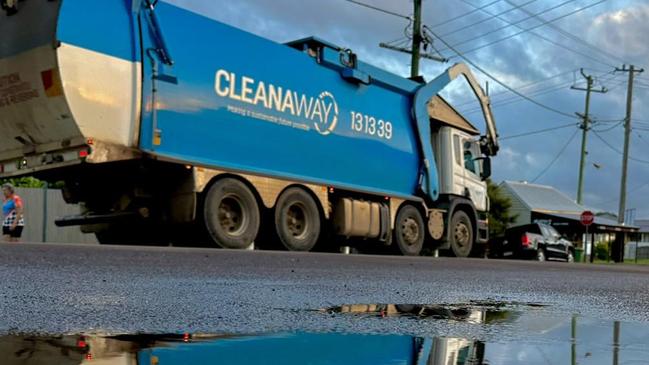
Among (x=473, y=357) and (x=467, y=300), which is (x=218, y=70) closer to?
(x=467, y=300)

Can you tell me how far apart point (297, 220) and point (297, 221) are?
0.7 inches

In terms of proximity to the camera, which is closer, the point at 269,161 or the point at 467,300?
the point at 467,300

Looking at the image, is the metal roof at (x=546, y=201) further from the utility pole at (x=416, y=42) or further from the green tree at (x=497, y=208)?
the utility pole at (x=416, y=42)

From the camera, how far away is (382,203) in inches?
534

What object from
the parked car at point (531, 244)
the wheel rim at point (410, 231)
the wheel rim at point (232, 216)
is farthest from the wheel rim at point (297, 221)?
the parked car at point (531, 244)

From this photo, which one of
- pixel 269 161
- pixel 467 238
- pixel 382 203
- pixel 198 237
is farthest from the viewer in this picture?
pixel 467 238

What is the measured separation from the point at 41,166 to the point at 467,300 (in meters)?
6.78

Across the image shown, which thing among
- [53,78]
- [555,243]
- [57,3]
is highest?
[57,3]

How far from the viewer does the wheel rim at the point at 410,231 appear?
46.0 feet

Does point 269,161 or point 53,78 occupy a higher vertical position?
point 53,78

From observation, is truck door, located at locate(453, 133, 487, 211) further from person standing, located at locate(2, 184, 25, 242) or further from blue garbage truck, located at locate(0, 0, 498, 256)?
person standing, located at locate(2, 184, 25, 242)

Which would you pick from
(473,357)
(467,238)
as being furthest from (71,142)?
(467,238)

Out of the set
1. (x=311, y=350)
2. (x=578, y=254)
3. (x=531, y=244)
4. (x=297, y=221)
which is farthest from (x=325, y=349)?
(x=578, y=254)

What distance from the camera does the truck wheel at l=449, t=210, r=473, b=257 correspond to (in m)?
15.6
